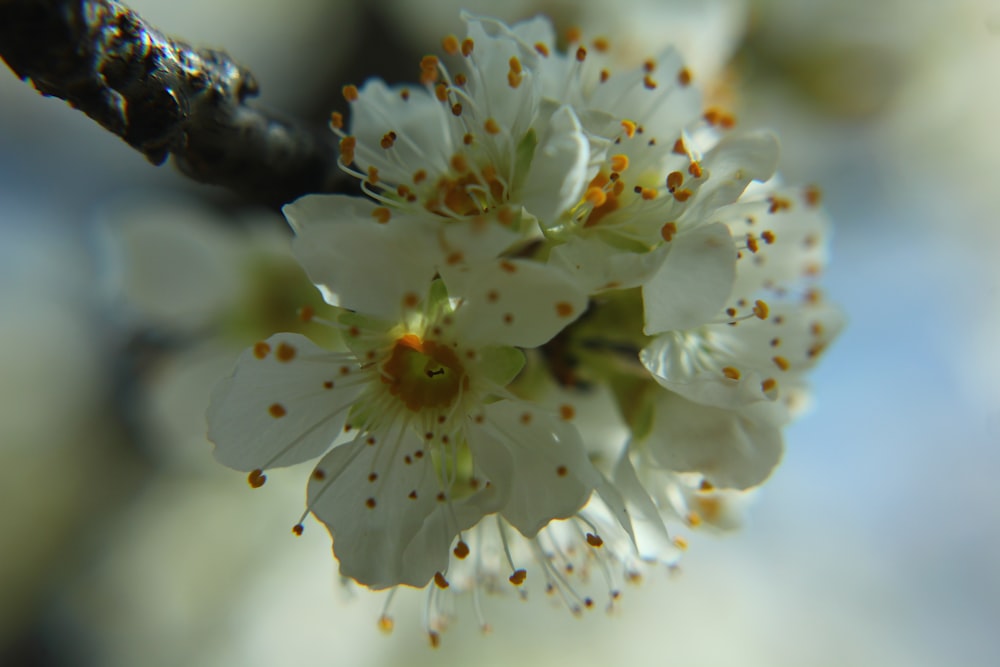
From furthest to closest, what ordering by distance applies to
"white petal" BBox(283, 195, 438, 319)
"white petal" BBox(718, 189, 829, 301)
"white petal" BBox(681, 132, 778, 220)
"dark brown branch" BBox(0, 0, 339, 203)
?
"white petal" BBox(718, 189, 829, 301)
"white petal" BBox(681, 132, 778, 220)
"white petal" BBox(283, 195, 438, 319)
"dark brown branch" BBox(0, 0, 339, 203)

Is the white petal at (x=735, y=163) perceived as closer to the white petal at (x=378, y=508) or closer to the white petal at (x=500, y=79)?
the white petal at (x=500, y=79)

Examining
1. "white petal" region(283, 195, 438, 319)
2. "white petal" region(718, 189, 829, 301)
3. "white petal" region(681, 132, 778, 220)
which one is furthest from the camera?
"white petal" region(718, 189, 829, 301)

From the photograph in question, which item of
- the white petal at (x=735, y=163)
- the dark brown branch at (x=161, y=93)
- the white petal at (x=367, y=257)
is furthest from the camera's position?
the white petal at (x=735, y=163)

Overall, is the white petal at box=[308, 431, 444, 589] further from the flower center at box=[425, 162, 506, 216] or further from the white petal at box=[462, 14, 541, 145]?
the white petal at box=[462, 14, 541, 145]

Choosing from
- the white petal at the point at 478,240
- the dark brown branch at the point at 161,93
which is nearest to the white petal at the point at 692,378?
the white petal at the point at 478,240

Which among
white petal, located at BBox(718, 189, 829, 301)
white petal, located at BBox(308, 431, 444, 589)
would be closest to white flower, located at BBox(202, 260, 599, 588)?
white petal, located at BBox(308, 431, 444, 589)

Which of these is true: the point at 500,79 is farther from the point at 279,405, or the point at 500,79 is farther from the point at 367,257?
the point at 279,405
